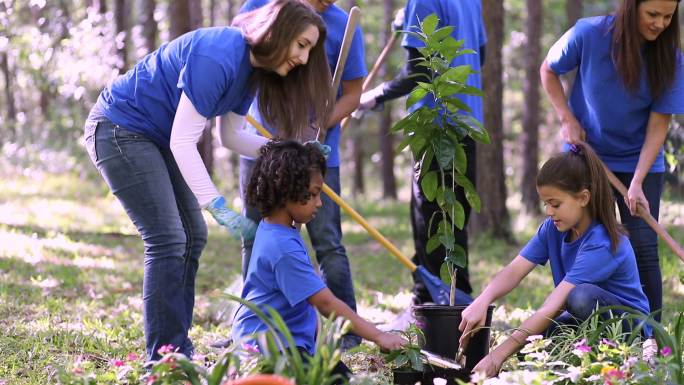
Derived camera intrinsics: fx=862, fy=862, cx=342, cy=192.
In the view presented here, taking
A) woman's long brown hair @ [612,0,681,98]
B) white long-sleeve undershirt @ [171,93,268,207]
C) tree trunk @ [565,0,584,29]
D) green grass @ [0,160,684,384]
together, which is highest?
tree trunk @ [565,0,584,29]

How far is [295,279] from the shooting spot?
9.93ft

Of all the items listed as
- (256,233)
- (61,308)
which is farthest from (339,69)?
(61,308)

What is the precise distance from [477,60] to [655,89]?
1.00 m

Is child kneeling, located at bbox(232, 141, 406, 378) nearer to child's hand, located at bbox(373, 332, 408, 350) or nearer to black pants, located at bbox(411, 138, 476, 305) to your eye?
child's hand, located at bbox(373, 332, 408, 350)

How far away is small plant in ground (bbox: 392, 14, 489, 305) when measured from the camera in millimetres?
3523

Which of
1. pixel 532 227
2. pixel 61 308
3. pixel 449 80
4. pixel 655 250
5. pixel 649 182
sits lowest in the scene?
pixel 532 227

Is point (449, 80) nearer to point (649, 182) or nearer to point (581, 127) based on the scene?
point (581, 127)

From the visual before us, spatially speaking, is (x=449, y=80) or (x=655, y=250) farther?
(x=655, y=250)

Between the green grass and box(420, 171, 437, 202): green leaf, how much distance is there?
77 cm

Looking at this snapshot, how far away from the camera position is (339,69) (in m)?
4.07

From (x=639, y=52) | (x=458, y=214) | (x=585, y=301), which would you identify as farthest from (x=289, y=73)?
(x=639, y=52)

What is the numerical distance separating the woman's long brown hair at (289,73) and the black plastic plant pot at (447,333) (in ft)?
2.97

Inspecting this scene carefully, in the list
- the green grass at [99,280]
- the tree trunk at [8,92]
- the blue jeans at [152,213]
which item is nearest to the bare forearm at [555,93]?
the green grass at [99,280]

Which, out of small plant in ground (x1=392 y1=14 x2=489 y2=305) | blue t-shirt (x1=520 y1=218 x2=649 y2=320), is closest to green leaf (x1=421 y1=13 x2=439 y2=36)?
small plant in ground (x1=392 y1=14 x2=489 y2=305)
